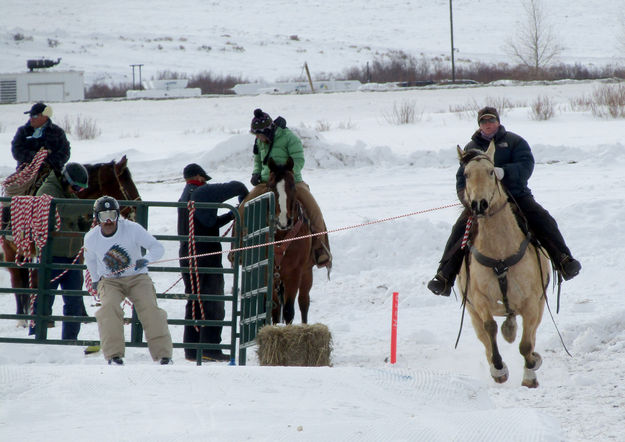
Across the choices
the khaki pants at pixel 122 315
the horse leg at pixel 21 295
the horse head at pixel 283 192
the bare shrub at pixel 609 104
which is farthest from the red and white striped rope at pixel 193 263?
the bare shrub at pixel 609 104

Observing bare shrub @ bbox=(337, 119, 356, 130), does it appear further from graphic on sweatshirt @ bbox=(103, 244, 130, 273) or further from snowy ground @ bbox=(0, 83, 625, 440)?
graphic on sweatshirt @ bbox=(103, 244, 130, 273)

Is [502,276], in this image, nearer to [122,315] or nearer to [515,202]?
[515,202]

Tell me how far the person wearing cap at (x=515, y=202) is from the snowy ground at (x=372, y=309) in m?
1.05

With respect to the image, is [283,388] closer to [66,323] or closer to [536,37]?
[66,323]

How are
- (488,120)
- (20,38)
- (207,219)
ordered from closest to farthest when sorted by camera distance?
(488,120) → (207,219) → (20,38)

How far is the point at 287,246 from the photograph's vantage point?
1175 centimetres

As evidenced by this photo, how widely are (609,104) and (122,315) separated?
23.3 meters

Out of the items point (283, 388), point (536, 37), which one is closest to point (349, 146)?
point (283, 388)

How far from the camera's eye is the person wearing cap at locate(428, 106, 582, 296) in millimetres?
9539

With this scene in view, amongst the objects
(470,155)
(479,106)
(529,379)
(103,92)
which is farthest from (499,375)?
(103,92)

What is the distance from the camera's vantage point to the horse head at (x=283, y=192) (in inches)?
→ 448

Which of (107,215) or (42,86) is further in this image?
(42,86)

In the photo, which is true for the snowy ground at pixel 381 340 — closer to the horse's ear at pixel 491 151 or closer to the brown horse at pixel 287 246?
the brown horse at pixel 287 246

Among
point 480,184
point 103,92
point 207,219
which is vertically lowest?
point 207,219
